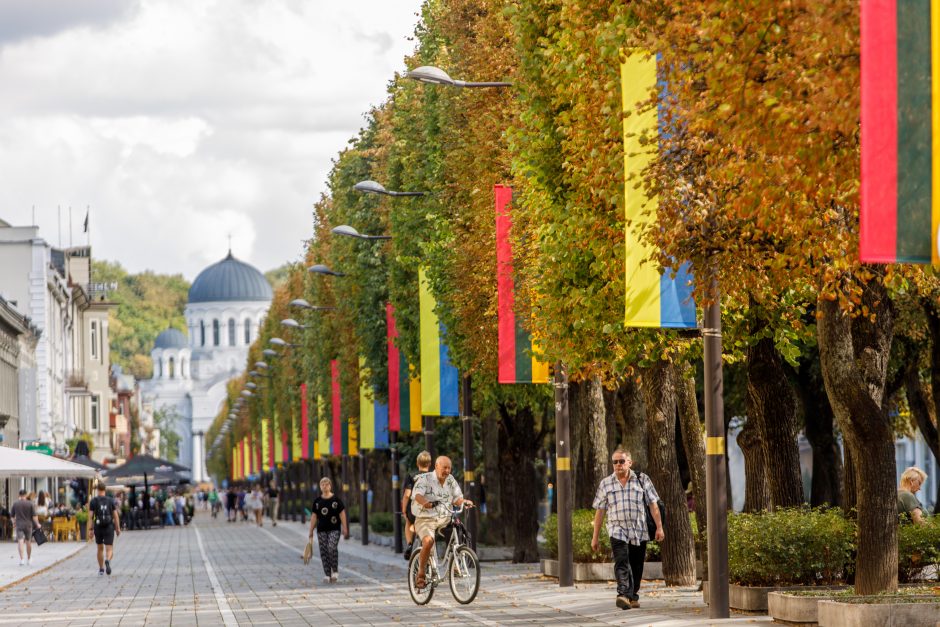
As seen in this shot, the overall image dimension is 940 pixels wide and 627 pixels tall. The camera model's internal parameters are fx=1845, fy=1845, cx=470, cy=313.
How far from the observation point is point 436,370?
106ft

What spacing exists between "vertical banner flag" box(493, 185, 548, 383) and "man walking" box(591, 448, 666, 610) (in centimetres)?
431

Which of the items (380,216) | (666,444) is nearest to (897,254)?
(666,444)

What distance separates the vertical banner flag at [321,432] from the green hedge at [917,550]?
42.4 m

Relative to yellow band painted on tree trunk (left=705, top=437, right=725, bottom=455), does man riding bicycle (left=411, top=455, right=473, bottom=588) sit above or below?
below

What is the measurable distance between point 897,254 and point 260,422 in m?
104

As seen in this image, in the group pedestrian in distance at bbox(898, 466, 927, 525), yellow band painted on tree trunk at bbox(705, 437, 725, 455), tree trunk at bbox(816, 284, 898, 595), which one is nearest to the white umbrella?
pedestrian in distance at bbox(898, 466, 927, 525)

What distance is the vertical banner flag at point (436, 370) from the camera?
32.2m

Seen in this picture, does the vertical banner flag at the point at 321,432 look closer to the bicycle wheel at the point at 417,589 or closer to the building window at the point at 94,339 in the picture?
the bicycle wheel at the point at 417,589

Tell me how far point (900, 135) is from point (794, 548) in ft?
26.1

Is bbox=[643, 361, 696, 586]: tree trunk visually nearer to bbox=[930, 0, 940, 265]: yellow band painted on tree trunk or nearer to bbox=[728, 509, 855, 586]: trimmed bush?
bbox=[728, 509, 855, 586]: trimmed bush

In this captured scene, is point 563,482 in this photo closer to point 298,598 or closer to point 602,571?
point 602,571

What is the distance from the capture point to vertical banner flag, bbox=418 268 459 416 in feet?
106

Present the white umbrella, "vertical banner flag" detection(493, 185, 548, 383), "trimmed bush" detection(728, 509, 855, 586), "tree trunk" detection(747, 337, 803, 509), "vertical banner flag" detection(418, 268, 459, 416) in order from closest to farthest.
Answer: "trimmed bush" detection(728, 509, 855, 586)
"tree trunk" detection(747, 337, 803, 509)
"vertical banner flag" detection(493, 185, 548, 383)
"vertical banner flag" detection(418, 268, 459, 416)
the white umbrella

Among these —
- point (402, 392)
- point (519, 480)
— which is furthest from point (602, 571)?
point (402, 392)
